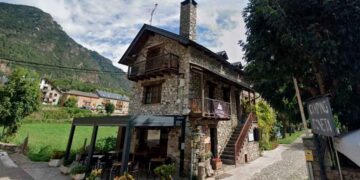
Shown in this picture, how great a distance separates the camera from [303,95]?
797 cm

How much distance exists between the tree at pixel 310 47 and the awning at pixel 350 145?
141 cm

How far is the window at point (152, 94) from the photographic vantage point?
43.3 feet

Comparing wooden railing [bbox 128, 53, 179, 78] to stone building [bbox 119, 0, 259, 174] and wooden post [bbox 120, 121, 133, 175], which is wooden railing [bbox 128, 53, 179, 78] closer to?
stone building [bbox 119, 0, 259, 174]

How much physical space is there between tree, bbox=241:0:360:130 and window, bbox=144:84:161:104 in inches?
263

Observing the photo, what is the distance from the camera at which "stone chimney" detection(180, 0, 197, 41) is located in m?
13.4

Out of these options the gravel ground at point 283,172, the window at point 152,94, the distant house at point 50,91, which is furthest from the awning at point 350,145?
the distant house at point 50,91

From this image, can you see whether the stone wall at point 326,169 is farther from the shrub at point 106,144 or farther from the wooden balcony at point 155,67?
the shrub at point 106,144

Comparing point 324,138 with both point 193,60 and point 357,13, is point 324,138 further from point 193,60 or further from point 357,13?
point 193,60

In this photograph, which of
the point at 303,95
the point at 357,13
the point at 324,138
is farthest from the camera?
the point at 303,95

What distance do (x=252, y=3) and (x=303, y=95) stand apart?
13.5 ft

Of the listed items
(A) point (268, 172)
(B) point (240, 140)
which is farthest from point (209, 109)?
(A) point (268, 172)

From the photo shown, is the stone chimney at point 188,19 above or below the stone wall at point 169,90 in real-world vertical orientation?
above

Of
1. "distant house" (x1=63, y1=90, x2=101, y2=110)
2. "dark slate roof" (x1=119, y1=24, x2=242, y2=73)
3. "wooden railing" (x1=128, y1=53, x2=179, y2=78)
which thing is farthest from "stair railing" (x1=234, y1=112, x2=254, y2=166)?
"distant house" (x1=63, y1=90, x2=101, y2=110)

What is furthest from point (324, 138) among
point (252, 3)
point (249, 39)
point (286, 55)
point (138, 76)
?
point (138, 76)
